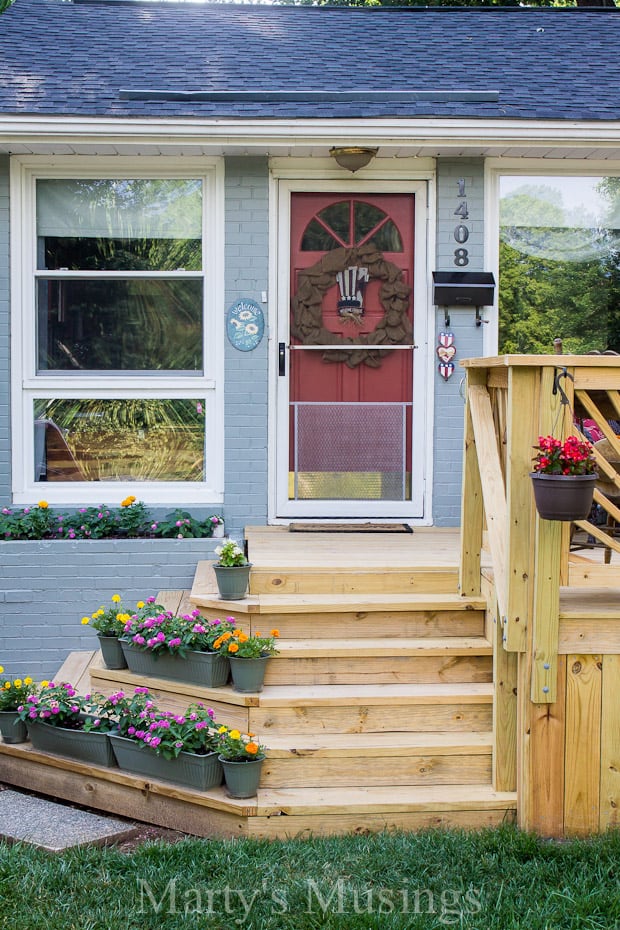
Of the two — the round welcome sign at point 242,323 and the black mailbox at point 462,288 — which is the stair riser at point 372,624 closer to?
the round welcome sign at point 242,323

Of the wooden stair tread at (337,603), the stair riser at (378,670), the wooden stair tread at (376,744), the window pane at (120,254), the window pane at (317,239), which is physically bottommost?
the wooden stair tread at (376,744)

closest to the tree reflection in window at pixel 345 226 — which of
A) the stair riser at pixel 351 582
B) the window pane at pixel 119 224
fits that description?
the window pane at pixel 119 224

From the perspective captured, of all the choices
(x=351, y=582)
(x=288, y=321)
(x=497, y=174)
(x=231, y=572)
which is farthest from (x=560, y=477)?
(x=497, y=174)

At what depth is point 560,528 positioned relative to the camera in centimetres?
390

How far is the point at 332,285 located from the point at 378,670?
9.43 ft

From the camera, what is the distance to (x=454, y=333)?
6508 millimetres

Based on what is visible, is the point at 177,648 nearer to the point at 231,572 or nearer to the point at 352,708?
the point at 231,572

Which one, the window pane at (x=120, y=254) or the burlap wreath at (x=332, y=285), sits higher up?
the window pane at (x=120, y=254)

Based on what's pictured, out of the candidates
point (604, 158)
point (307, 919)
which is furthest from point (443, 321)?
point (307, 919)

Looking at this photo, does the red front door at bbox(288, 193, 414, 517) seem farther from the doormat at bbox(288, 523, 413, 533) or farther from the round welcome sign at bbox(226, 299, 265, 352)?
the round welcome sign at bbox(226, 299, 265, 352)

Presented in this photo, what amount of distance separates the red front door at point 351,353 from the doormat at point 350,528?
0.41ft

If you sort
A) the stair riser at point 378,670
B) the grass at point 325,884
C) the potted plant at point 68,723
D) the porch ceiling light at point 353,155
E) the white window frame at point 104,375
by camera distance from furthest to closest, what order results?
the white window frame at point 104,375
the porch ceiling light at point 353,155
the stair riser at point 378,670
the potted plant at point 68,723
the grass at point 325,884

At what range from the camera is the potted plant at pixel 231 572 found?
481 cm

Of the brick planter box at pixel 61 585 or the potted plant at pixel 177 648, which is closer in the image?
the potted plant at pixel 177 648
